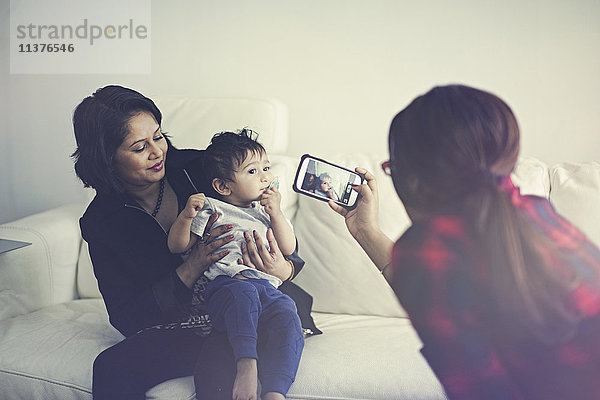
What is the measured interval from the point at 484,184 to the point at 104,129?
92 cm

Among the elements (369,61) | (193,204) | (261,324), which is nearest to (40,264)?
(193,204)

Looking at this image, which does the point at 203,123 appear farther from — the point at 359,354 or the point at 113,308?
the point at 359,354

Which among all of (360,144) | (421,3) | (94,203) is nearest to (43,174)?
(94,203)

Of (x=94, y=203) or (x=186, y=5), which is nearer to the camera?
(x=94, y=203)

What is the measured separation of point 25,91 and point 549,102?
1841mm

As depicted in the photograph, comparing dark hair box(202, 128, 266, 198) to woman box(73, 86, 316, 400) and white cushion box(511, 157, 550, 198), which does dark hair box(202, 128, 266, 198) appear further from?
white cushion box(511, 157, 550, 198)

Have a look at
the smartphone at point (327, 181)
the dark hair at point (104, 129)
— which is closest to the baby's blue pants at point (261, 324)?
the smartphone at point (327, 181)

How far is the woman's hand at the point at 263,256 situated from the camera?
4.54 ft

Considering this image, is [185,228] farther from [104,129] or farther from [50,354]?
[50,354]

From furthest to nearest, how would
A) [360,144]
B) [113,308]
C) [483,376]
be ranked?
[360,144]
[113,308]
[483,376]

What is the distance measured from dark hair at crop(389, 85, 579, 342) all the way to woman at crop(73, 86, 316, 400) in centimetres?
62

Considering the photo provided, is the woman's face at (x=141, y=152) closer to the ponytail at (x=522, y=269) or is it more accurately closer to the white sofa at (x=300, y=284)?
the white sofa at (x=300, y=284)

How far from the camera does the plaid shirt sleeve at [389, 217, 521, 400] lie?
2.61 feet

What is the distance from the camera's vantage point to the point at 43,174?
2367 millimetres
